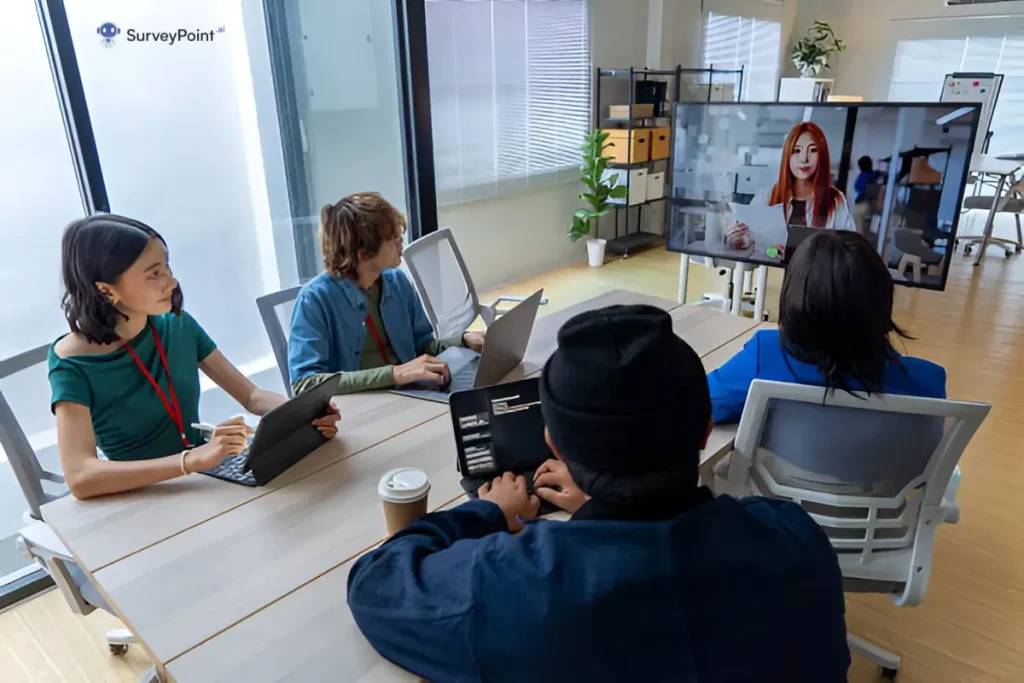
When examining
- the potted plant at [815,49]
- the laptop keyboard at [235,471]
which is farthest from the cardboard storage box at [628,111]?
the laptop keyboard at [235,471]

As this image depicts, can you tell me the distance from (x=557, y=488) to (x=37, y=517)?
4.23 feet

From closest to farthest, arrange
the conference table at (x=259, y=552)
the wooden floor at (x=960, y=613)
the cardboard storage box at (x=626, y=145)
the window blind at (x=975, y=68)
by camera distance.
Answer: the conference table at (x=259, y=552)
the wooden floor at (x=960, y=613)
the cardboard storage box at (x=626, y=145)
the window blind at (x=975, y=68)

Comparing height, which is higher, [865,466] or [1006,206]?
[865,466]

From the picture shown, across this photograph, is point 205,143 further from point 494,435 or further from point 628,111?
point 628,111

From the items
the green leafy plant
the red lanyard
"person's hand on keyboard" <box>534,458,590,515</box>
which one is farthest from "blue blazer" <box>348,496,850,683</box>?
the green leafy plant

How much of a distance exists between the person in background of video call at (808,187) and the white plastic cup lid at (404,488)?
2.58 metres

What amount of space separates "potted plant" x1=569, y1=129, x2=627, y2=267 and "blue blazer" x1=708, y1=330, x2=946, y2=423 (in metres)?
4.29

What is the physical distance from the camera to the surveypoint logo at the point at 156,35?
2475mm

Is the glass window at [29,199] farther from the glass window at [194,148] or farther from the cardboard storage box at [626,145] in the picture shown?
the cardboard storage box at [626,145]

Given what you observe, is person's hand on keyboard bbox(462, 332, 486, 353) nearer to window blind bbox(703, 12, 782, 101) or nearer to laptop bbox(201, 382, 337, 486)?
laptop bbox(201, 382, 337, 486)

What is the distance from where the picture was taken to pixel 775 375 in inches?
56.9

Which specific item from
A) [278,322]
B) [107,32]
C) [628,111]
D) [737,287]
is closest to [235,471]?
[278,322]

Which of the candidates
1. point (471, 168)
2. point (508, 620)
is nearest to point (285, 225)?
point (471, 168)

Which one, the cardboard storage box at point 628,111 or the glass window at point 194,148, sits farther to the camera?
the cardboard storage box at point 628,111
